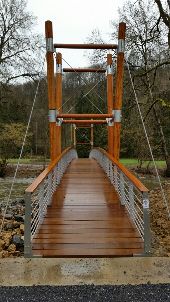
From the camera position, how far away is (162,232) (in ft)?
33.4

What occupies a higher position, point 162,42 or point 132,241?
point 162,42

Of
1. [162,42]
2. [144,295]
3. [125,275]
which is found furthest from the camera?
[162,42]

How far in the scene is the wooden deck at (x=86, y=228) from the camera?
17.9 feet

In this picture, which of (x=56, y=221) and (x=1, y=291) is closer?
(x=1, y=291)

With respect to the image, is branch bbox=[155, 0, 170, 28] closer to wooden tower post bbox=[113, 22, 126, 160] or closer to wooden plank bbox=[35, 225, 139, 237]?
wooden tower post bbox=[113, 22, 126, 160]

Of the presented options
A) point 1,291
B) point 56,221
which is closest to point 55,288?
point 1,291

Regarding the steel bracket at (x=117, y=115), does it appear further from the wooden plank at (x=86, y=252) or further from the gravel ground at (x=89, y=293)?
the gravel ground at (x=89, y=293)

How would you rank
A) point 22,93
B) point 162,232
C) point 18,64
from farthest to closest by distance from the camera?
point 22,93 → point 18,64 → point 162,232

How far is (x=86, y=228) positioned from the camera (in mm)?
6461

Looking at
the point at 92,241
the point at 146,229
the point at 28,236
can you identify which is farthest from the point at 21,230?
the point at 146,229

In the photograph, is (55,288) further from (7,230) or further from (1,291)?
(7,230)

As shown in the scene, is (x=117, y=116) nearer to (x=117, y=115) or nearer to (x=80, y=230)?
(x=117, y=115)

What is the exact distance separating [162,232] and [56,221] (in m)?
4.14

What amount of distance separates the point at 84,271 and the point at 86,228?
4.30ft
